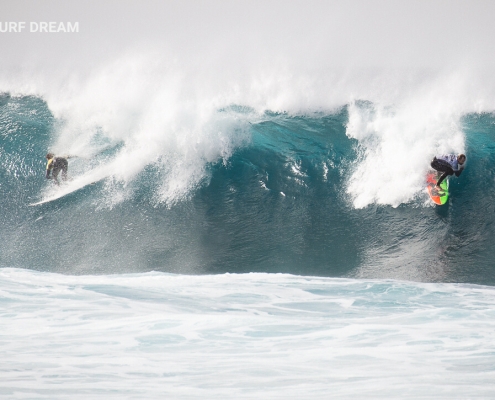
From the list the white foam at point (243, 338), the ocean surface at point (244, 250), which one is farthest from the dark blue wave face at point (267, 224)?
the white foam at point (243, 338)

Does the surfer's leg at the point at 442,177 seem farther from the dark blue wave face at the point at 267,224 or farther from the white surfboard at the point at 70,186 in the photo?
the white surfboard at the point at 70,186

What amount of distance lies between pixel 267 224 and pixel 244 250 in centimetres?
92

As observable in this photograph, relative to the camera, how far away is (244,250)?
10.2 meters

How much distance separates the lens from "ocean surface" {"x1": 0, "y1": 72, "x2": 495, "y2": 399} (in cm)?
608

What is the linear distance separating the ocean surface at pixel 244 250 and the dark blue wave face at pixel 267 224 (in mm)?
40

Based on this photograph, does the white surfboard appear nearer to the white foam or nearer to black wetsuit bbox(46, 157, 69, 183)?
black wetsuit bbox(46, 157, 69, 183)

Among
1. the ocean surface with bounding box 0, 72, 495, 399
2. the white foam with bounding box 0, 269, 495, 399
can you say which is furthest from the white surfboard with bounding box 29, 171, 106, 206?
the white foam with bounding box 0, 269, 495, 399

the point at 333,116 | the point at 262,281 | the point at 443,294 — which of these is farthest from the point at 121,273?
the point at 333,116

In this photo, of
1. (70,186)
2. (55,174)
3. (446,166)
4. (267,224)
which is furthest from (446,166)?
(55,174)

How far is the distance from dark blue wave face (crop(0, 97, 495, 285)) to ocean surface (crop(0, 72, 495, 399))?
4cm

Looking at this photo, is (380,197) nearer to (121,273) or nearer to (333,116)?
(333,116)

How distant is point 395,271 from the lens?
9367mm

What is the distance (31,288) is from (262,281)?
11.3 feet

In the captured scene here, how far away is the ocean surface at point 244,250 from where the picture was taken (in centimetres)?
608
